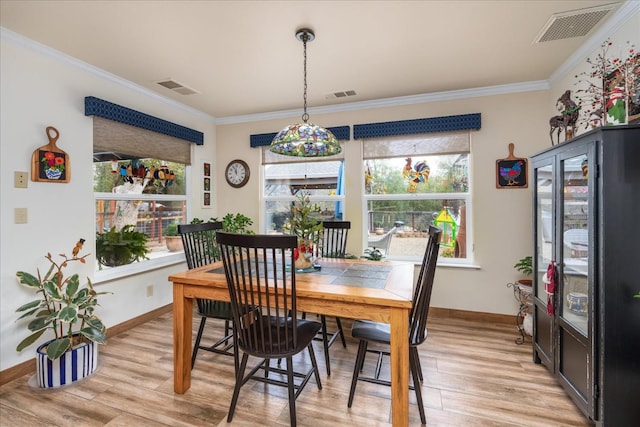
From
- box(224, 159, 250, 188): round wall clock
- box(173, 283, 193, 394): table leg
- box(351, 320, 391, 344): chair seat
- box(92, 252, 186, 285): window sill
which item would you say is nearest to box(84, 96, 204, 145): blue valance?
box(224, 159, 250, 188): round wall clock

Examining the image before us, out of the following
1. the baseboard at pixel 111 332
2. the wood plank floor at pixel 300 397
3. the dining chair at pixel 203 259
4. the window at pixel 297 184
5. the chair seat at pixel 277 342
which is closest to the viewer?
the chair seat at pixel 277 342

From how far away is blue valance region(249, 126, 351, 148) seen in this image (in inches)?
147

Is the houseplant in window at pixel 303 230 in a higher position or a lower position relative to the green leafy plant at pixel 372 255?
higher

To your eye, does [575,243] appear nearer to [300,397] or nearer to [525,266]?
[525,266]

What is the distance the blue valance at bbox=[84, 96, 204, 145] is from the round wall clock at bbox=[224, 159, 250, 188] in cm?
52

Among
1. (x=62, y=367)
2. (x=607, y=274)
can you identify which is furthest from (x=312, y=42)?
(x=62, y=367)

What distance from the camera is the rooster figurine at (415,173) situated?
3.58 metres

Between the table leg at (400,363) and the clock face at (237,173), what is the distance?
10.3ft

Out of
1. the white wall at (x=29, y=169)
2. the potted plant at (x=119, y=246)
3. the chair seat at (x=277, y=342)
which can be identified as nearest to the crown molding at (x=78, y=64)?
the white wall at (x=29, y=169)

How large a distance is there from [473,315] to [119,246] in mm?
3725

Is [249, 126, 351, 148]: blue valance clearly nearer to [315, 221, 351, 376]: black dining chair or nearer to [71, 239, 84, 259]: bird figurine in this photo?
[315, 221, 351, 376]: black dining chair

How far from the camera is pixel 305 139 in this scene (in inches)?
81.7

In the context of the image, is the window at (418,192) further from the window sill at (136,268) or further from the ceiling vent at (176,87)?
the window sill at (136,268)

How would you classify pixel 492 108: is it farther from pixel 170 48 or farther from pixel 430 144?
pixel 170 48
